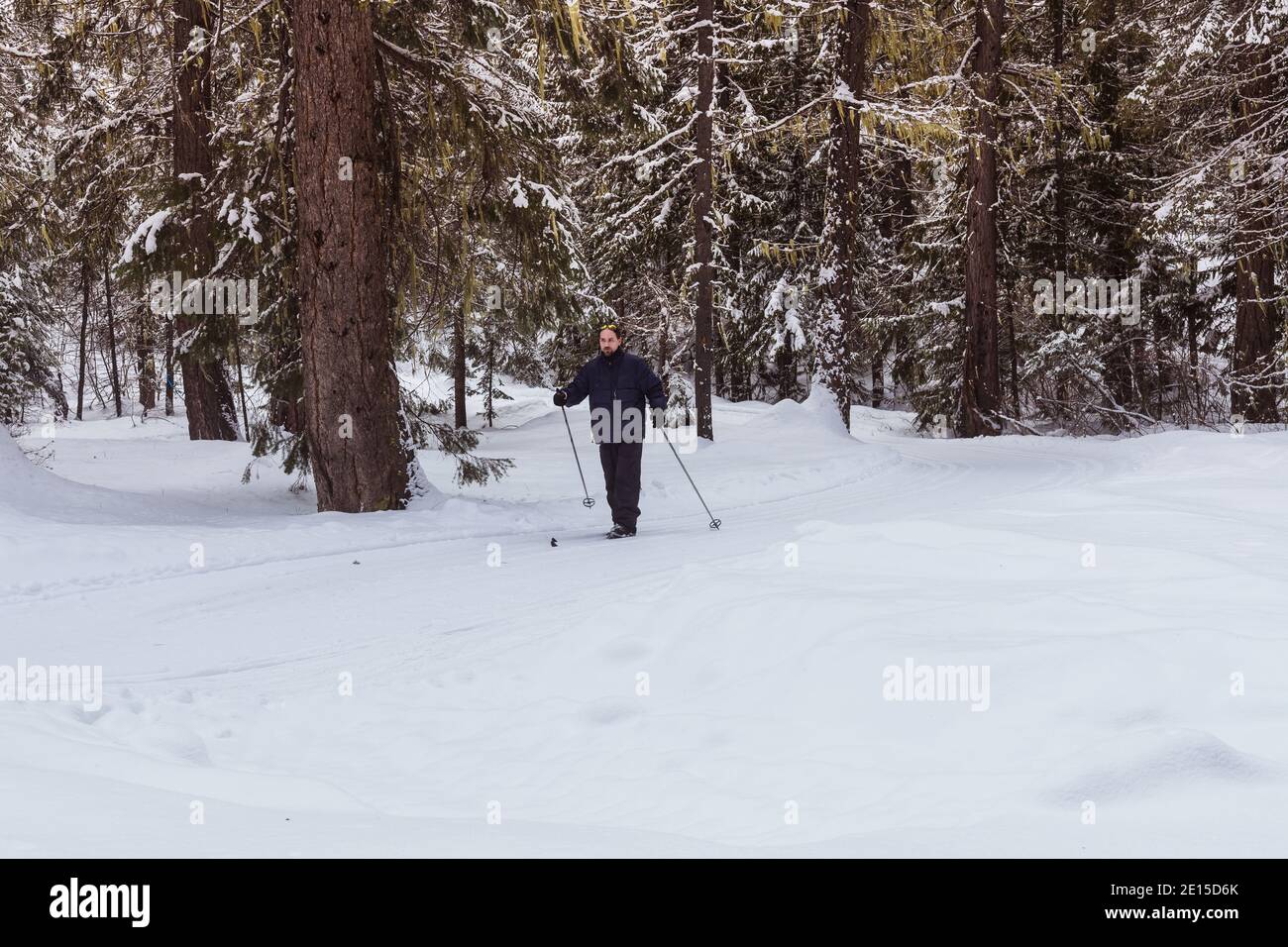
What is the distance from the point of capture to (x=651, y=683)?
5262 mm

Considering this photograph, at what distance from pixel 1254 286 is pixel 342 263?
15.0 meters

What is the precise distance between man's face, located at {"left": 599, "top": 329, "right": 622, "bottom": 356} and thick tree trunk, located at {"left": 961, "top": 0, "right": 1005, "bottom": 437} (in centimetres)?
1219

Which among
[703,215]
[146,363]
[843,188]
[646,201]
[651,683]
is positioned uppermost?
[646,201]

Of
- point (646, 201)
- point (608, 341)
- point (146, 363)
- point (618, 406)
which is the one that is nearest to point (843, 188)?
point (646, 201)

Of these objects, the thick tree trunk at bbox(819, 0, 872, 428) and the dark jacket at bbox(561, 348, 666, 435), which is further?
the thick tree trunk at bbox(819, 0, 872, 428)

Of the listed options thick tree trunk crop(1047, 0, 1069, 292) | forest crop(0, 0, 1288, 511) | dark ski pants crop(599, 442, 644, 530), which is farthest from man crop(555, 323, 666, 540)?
thick tree trunk crop(1047, 0, 1069, 292)

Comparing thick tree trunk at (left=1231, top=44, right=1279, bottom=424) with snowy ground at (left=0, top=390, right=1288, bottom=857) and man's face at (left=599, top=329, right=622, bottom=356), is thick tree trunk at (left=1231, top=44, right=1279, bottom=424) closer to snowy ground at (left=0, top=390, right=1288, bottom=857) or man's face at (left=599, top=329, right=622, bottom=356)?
snowy ground at (left=0, top=390, right=1288, bottom=857)

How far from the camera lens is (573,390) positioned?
10.2 meters

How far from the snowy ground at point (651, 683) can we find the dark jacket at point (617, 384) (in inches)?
53.9

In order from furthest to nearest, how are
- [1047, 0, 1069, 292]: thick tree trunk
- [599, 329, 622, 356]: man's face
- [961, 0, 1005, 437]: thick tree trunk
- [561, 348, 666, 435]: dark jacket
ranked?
[1047, 0, 1069, 292]: thick tree trunk, [961, 0, 1005, 437]: thick tree trunk, [561, 348, 666, 435]: dark jacket, [599, 329, 622, 356]: man's face

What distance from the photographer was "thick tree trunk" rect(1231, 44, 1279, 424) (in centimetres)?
1639

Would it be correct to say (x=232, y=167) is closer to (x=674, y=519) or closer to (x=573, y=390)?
(x=573, y=390)

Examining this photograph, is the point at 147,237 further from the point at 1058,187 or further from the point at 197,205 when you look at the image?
the point at 1058,187
